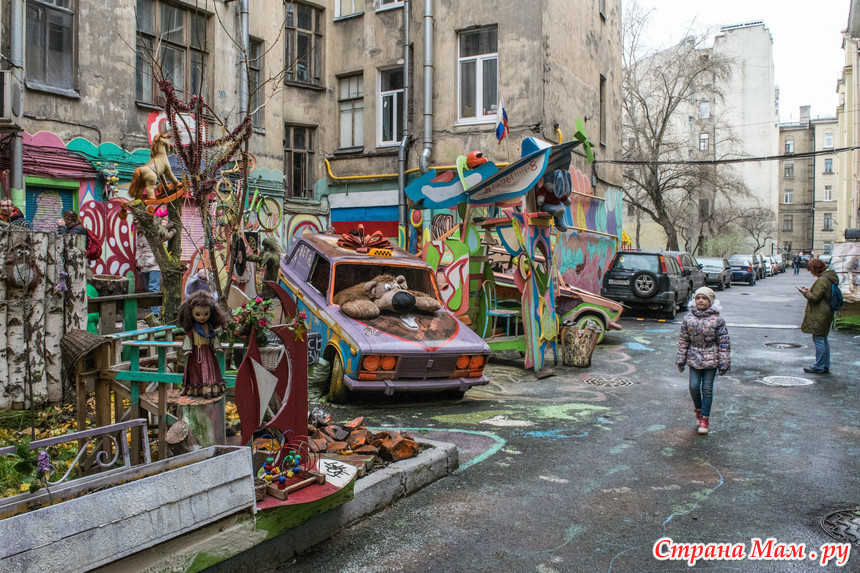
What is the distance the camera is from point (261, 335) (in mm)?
4281

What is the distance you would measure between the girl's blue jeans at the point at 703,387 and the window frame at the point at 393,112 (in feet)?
43.8

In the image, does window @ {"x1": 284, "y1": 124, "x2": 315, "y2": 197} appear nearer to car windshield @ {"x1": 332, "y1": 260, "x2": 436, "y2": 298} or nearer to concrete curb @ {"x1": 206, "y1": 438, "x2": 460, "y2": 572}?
car windshield @ {"x1": 332, "y1": 260, "x2": 436, "y2": 298}

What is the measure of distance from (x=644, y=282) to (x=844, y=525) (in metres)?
13.2

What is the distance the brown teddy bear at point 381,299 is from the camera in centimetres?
805

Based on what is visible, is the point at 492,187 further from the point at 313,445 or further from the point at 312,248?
the point at 313,445

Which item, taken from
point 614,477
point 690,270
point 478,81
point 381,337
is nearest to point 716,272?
point 690,270

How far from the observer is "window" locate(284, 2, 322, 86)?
63.3 feet

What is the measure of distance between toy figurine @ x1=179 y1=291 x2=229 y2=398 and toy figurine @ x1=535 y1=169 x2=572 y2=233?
7147 millimetres

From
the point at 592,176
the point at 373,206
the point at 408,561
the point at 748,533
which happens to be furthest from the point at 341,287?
the point at 592,176

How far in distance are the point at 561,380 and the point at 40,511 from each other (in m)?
7.97

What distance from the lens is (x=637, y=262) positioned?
17.9 meters

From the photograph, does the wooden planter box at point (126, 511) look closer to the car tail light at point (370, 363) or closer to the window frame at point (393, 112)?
the car tail light at point (370, 363)

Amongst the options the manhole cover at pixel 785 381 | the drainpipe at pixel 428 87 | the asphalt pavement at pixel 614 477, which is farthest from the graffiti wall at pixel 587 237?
the asphalt pavement at pixel 614 477

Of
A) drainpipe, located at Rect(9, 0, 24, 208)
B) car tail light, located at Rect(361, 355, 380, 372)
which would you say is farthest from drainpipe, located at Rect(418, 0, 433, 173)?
car tail light, located at Rect(361, 355, 380, 372)
